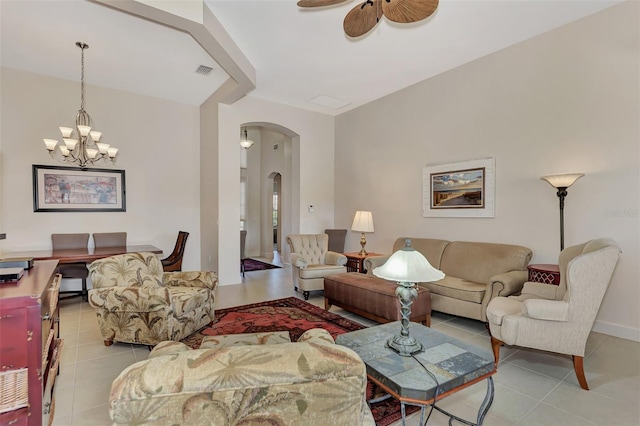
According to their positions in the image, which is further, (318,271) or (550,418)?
(318,271)

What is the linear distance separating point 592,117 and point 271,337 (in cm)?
404

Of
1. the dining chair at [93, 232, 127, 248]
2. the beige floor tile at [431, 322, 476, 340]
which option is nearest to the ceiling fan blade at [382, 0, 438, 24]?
the beige floor tile at [431, 322, 476, 340]

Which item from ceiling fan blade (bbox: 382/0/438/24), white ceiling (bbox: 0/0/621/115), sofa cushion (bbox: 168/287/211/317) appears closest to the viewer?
ceiling fan blade (bbox: 382/0/438/24)

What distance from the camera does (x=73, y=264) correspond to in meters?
4.68

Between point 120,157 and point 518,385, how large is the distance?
20.6 feet

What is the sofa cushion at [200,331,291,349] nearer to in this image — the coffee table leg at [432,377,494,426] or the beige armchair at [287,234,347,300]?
the coffee table leg at [432,377,494,426]

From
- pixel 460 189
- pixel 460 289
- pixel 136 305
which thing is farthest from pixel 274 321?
pixel 460 189

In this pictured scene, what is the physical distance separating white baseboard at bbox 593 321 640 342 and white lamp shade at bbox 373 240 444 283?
3024 millimetres

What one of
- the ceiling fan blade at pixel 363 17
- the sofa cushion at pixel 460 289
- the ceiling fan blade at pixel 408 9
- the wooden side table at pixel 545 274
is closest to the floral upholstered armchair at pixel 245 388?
the ceiling fan blade at pixel 408 9

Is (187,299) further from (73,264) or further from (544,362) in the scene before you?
(544,362)

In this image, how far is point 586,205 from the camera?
11.3ft

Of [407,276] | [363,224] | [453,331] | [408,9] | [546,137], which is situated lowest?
[453,331]

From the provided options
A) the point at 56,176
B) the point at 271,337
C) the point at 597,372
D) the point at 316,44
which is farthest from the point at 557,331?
the point at 56,176

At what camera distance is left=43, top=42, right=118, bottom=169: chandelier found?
390 cm
